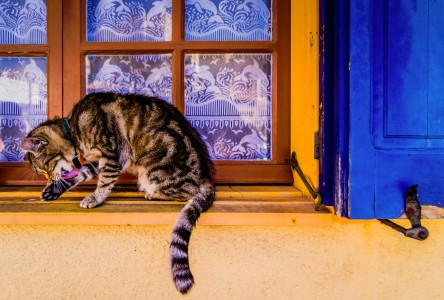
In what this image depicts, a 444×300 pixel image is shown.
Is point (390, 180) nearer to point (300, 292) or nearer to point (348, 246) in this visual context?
point (348, 246)

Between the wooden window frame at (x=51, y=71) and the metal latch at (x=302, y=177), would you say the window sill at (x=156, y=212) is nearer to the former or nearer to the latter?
the metal latch at (x=302, y=177)

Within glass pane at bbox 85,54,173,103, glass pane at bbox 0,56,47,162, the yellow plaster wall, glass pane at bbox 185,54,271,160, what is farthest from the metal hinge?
glass pane at bbox 0,56,47,162

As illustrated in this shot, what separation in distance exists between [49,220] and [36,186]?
55 centimetres

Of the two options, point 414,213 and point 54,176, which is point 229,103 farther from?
point 414,213

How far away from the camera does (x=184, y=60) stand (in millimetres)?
1991

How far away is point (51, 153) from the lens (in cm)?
179

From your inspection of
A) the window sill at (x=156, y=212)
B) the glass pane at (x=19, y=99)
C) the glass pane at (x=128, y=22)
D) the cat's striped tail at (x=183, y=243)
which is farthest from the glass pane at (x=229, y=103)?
the glass pane at (x=19, y=99)

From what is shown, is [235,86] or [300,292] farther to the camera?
[235,86]

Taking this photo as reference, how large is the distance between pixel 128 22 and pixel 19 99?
76 centimetres

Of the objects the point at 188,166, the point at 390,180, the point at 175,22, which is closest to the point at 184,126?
the point at 188,166

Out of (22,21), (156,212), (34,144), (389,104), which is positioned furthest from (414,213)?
(22,21)

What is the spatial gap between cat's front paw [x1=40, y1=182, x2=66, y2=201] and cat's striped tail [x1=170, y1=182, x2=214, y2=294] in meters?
0.65

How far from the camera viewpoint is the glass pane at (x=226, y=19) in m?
1.99

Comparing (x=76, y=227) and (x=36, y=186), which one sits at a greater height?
(x=36, y=186)
